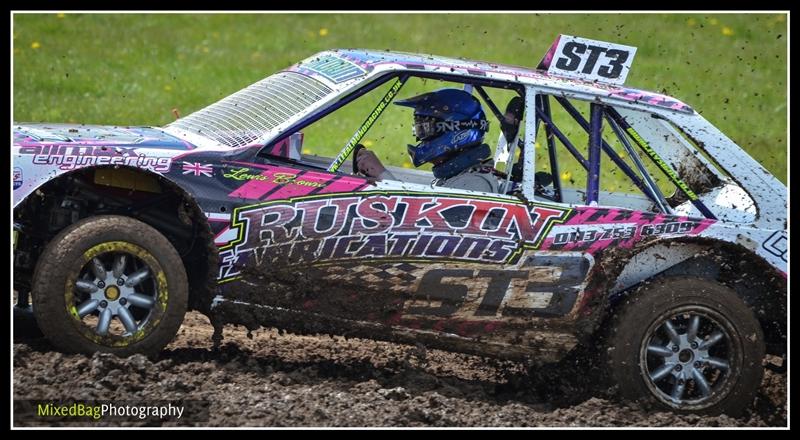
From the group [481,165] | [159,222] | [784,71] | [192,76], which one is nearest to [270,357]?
[159,222]

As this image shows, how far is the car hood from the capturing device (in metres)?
6.12

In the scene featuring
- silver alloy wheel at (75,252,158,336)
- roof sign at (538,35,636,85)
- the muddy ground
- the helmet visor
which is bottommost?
the muddy ground

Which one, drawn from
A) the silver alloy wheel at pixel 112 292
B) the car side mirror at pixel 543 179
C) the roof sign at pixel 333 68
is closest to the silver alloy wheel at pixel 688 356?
the car side mirror at pixel 543 179

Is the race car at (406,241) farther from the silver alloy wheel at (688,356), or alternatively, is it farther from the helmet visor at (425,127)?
the helmet visor at (425,127)

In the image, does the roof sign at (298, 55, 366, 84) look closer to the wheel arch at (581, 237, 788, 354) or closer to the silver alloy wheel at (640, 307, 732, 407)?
the wheel arch at (581, 237, 788, 354)

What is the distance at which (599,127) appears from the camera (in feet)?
22.7

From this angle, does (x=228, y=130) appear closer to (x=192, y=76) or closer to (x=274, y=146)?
(x=274, y=146)

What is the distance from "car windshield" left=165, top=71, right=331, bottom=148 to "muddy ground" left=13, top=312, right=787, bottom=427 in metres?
1.27

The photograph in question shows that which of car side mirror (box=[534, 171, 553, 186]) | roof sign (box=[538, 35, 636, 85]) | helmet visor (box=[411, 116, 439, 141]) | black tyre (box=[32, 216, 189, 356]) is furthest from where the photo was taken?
car side mirror (box=[534, 171, 553, 186])

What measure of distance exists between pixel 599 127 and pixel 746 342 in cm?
147

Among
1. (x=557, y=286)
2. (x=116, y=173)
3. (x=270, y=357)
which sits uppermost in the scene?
(x=116, y=173)

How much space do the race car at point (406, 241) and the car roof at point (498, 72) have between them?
0.02 meters
